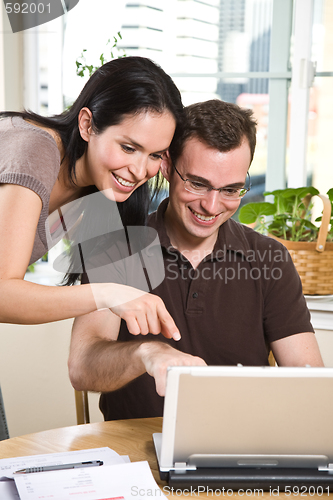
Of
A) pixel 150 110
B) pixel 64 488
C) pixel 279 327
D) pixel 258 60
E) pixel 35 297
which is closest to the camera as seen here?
pixel 64 488

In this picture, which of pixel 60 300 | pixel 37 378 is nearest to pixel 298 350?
pixel 60 300

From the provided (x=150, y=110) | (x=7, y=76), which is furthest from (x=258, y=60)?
(x=150, y=110)

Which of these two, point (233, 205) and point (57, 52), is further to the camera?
point (57, 52)

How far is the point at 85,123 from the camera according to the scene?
1.30 metres

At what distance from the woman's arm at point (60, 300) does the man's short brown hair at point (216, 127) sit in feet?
1.92

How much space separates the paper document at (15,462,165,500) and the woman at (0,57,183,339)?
24 cm

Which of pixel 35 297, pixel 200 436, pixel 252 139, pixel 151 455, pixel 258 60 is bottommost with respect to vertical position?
pixel 151 455

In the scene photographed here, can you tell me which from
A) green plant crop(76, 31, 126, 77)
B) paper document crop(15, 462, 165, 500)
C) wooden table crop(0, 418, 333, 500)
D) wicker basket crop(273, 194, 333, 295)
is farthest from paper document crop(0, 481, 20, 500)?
green plant crop(76, 31, 126, 77)

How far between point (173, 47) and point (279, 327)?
152 cm

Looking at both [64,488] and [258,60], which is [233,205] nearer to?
[64,488]

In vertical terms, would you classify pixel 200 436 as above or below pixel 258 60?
below

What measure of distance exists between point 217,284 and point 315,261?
74 centimetres

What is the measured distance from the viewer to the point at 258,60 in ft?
7.63

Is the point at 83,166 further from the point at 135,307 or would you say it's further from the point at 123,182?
the point at 135,307
